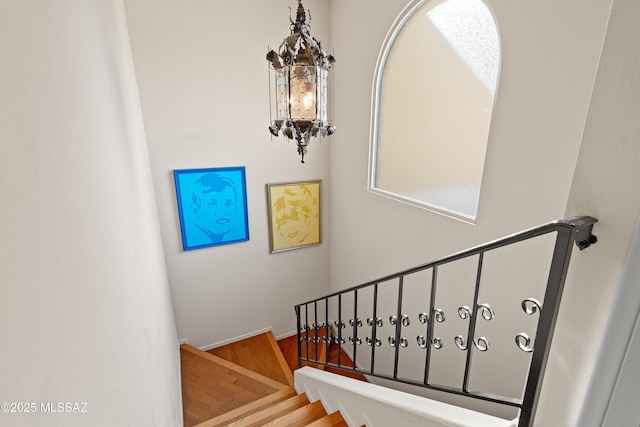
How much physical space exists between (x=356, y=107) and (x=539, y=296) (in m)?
2.45

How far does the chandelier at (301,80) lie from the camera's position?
1.77 metres

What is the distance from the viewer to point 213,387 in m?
Answer: 3.14

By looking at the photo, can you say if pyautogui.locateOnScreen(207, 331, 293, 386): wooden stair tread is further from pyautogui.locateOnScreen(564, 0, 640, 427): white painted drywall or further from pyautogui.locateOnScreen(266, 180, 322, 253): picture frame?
pyautogui.locateOnScreen(564, 0, 640, 427): white painted drywall

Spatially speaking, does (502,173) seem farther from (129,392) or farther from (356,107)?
(129,392)

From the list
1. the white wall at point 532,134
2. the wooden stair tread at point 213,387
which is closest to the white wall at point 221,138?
the wooden stair tread at point 213,387

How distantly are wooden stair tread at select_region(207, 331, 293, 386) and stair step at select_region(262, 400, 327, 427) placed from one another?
52.5 inches

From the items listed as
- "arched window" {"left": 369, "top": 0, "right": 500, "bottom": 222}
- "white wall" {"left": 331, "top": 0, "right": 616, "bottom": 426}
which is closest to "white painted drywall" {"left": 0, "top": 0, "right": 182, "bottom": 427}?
"white wall" {"left": 331, "top": 0, "right": 616, "bottom": 426}

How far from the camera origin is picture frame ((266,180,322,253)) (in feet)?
12.7

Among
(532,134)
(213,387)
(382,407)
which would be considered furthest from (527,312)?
(213,387)

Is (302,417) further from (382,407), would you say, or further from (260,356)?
(260,356)

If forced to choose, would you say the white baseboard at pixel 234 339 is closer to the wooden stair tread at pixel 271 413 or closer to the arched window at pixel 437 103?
the wooden stair tread at pixel 271 413

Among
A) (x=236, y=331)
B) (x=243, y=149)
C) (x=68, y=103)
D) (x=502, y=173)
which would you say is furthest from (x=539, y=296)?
(x=236, y=331)

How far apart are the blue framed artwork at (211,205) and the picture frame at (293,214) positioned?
374mm

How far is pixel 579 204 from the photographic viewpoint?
745 millimetres
